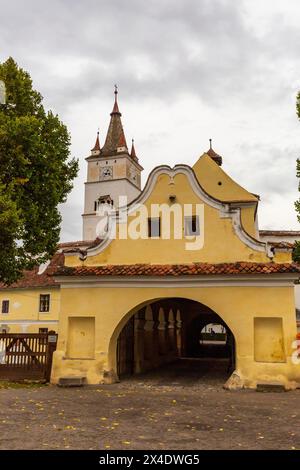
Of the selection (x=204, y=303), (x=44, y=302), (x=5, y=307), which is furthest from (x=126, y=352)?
(x=5, y=307)

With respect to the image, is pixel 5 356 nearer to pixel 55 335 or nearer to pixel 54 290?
pixel 55 335

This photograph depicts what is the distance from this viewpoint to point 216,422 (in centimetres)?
926

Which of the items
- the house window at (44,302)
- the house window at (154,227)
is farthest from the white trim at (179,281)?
the house window at (44,302)

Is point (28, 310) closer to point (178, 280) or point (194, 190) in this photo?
point (178, 280)

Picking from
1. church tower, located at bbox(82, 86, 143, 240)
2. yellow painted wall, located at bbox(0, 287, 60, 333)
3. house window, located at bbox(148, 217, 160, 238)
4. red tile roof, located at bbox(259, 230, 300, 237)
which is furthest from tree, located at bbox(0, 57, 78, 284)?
church tower, located at bbox(82, 86, 143, 240)

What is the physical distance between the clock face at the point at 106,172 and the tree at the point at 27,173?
52.7 meters

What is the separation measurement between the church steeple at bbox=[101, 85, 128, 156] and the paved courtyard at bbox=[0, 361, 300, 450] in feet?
198

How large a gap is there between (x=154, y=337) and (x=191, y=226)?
778 centimetres

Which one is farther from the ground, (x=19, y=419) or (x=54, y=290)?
(x=54, y=290)

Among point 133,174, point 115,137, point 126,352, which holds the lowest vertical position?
point 126,352

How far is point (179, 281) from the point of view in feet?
49.1

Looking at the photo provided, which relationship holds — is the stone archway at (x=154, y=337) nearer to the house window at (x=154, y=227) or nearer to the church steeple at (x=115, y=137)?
the house window at (x=154, y=227)

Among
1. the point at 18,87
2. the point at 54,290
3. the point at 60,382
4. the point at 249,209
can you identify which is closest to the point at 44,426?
the point at 60,382

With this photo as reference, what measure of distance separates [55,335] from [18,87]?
9333 mm
